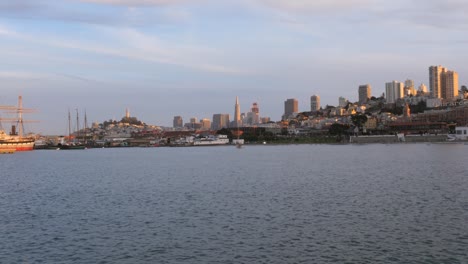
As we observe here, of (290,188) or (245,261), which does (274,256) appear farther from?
(290,188)

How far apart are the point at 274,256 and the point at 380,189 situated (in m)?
23.1

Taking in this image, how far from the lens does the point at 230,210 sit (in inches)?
1262

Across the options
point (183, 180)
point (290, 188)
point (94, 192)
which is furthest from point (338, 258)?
point (183, 180)

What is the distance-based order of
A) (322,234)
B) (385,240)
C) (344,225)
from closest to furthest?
(385,240), (322,234), (344,225)

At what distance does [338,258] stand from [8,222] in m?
20.1

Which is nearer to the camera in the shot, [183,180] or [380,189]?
[380,189]

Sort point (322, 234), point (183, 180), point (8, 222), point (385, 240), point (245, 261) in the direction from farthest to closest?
1. point (183, 180)
2. point (8, 222)
3. point (322, 234)
4. point (385, 240)
5. point (245, 261)

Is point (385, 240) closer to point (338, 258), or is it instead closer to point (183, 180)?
point (338, 258)

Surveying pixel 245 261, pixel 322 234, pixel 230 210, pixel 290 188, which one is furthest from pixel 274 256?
pixel 290 188

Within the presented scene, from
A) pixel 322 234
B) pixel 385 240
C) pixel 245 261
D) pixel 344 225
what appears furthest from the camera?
pixel 344 225

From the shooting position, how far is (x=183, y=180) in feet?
176

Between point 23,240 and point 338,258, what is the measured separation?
607 inches

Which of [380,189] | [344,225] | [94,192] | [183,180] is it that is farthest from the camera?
[183,180]

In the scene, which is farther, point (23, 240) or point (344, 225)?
point (344, 225)
